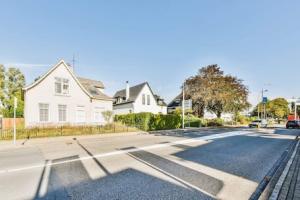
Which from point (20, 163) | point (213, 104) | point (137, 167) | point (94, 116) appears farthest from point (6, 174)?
point (213, 104)

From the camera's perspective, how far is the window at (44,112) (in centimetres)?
2528

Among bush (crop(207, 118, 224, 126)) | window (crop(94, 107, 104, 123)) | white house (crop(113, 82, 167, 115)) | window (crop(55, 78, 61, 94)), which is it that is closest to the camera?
window (crop(55, 78, 61, 94))

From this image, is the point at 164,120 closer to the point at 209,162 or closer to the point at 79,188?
the point at 209,162

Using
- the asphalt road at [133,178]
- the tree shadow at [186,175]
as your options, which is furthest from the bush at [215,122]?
the tree shadow at [186,175]

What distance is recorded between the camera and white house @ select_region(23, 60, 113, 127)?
80.9ft

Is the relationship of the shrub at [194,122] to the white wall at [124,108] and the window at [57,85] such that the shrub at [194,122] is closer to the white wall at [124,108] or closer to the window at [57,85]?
the white wall at [124,108]

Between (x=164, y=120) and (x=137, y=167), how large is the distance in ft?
75.8

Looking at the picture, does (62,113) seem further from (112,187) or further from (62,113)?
(112,187)

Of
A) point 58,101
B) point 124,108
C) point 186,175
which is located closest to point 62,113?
point 58,101

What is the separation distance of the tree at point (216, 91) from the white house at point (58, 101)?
72.5ft

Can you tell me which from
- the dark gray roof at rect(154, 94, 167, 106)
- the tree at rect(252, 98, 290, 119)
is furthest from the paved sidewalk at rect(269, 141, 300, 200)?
the tree at rect(252, 98, 290, 119)

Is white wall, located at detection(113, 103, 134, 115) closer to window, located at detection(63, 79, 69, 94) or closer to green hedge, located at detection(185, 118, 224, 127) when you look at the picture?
green hedge, located at detection(185, 118, 224, 127)

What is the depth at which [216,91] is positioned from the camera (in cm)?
4325

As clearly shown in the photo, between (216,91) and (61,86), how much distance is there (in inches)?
1146
